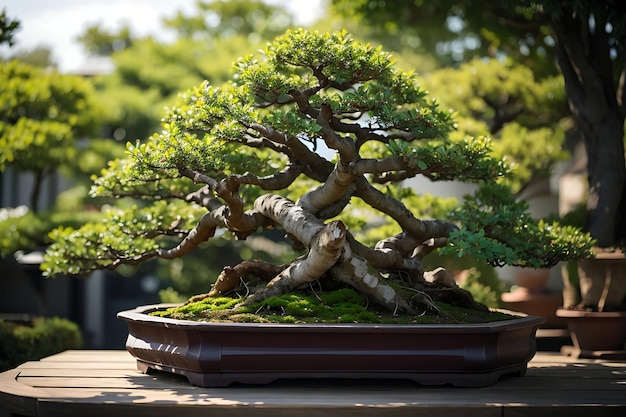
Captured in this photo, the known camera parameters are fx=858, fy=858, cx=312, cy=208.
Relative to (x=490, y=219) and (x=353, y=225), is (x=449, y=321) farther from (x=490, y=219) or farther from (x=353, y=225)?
(x=353, y=225)

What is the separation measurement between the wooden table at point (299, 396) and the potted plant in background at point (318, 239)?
116mm

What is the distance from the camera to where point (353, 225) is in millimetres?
5426

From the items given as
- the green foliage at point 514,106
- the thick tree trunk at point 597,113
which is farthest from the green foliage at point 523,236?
the green foliage at point 514,106

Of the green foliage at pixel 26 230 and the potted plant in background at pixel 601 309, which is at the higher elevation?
the green foliage at pixel 26 230

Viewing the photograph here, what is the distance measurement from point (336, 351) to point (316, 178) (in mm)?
1294

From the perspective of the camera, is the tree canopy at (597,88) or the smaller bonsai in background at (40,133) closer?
the tree canopy at (597,88)

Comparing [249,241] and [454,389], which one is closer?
[454,389]

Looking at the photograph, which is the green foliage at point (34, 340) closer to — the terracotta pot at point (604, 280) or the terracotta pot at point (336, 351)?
the terracotta pot at point (336, 351)

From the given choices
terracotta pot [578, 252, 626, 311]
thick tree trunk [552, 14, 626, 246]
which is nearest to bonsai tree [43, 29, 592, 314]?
terracotta pot [578, 252, 626, 311]

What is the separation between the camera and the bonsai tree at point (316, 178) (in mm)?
3986

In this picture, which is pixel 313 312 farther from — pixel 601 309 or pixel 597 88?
pixel 597 88

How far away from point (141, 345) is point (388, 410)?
141cm

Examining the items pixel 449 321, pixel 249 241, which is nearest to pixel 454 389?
pixel 449 321

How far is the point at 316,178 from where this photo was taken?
4688 millimetres
